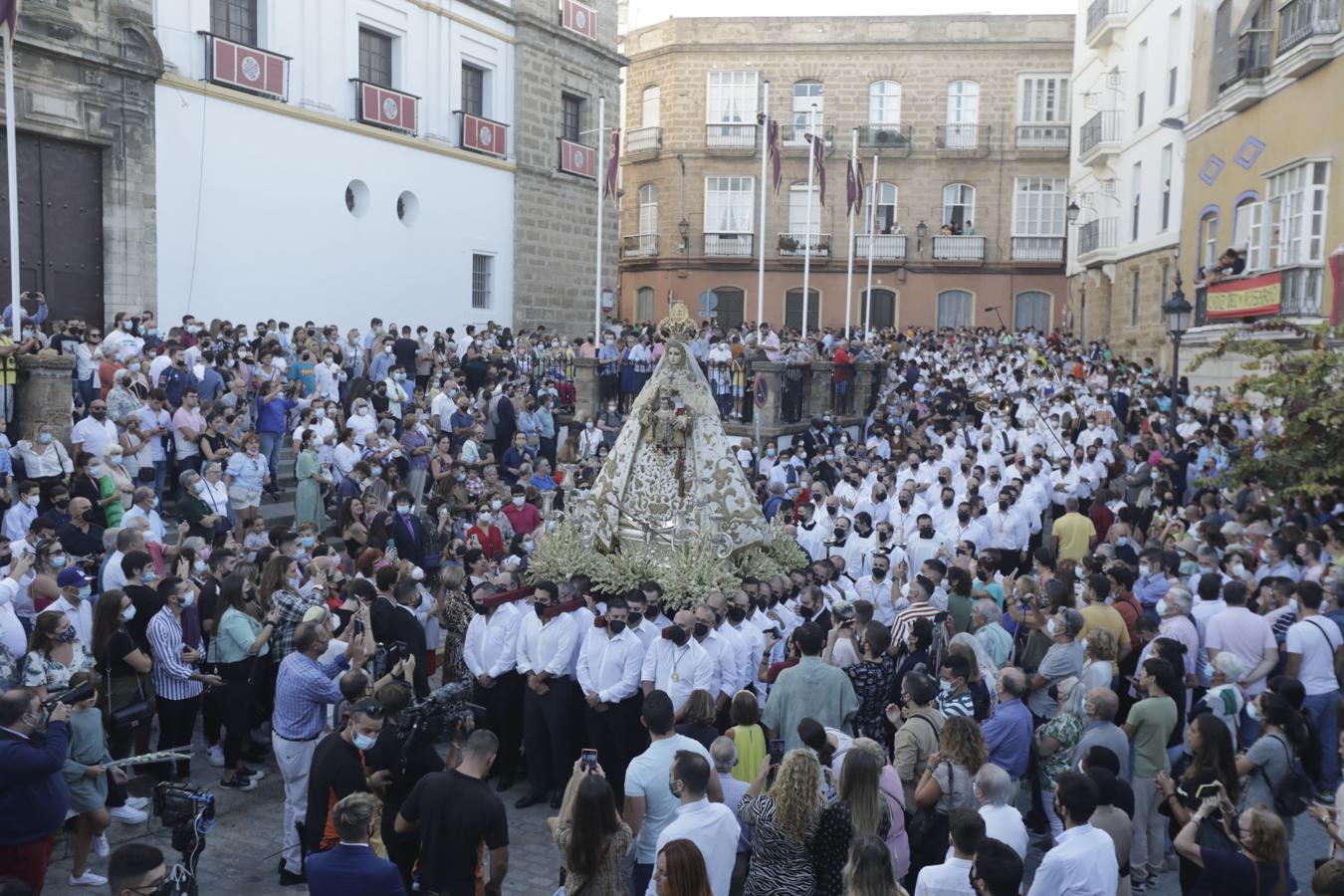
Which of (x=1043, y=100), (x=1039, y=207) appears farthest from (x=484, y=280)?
(x=1043, y=100)

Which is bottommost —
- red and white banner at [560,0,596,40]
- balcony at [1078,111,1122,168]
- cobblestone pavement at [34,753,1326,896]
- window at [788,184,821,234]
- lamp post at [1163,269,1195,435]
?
cobblestone pavement at [34,753,1326,896]

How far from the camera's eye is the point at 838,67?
40469 millimetres

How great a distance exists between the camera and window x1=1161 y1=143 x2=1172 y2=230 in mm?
28125

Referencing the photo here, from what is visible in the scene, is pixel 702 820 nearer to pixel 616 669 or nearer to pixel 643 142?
pixel 616 669

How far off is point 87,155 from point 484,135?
989cm

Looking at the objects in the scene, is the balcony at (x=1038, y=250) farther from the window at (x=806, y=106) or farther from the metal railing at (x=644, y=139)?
the metal railing at (x=644, y=139)

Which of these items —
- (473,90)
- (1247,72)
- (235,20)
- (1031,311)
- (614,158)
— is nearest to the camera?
(235,20)

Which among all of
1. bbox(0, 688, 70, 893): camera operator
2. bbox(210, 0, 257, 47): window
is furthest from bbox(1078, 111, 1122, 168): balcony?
bbox(0, 688, 70, 893): camera operator

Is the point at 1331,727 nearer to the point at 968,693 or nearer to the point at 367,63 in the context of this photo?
the point at 968,693

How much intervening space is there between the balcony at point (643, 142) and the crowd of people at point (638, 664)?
88.9 ft

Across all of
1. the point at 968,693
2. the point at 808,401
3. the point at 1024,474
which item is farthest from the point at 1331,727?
the point at 808,401

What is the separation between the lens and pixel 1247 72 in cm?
2134

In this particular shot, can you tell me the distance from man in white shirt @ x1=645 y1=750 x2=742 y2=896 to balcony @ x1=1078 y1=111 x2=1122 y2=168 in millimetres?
30701

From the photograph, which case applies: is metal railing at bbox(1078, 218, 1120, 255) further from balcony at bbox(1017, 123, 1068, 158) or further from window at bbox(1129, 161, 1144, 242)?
balcony at bbox(1017, 123, 1068, 158)
